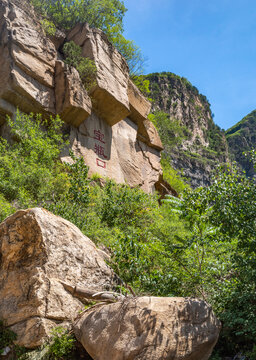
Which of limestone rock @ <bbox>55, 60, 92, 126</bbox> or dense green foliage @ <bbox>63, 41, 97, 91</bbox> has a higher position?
dense green foliage @ <bbox>63, 41, 97, 91</bbox>

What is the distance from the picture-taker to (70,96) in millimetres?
15008

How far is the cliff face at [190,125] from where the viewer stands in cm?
6425

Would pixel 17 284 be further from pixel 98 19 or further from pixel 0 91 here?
pixel 98 19

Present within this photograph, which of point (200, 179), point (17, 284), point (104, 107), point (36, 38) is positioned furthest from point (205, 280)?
point (200, 179)

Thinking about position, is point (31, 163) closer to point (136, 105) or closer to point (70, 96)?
point (70, 96)

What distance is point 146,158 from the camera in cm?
2120

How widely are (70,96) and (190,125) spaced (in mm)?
65643

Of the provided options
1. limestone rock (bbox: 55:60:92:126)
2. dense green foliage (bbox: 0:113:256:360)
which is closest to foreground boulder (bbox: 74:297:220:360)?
dense green foliage (bbox: 0:113:256:360)

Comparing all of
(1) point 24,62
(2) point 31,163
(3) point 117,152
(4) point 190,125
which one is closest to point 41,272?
(2) point 31,163

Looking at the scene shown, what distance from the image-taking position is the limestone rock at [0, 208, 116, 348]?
5.30 meters

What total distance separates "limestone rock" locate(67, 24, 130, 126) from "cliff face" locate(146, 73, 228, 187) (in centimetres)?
4231

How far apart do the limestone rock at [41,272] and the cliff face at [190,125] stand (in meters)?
54.2

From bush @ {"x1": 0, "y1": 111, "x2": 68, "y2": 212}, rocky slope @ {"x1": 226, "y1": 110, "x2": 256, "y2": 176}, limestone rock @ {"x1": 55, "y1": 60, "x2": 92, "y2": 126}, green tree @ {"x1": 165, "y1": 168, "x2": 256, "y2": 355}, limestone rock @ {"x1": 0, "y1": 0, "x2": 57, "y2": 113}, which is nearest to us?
green tree @ {"x1": 165, "y1": 168, "x2": 256, "y2": 355}

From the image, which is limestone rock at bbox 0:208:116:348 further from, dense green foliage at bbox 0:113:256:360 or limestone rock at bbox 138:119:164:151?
limestone rock at bbox 138:119:164:151
